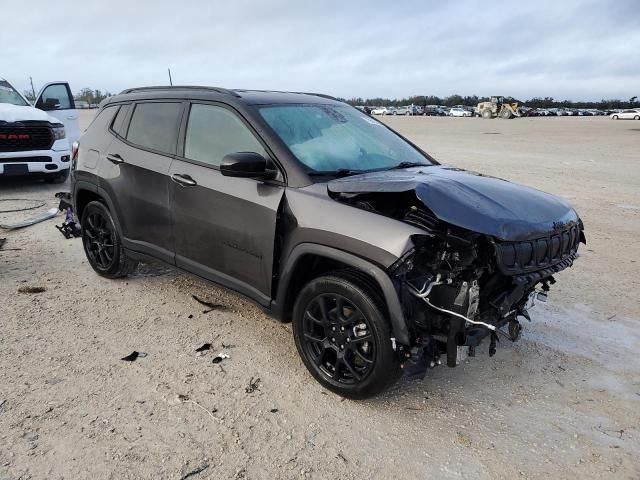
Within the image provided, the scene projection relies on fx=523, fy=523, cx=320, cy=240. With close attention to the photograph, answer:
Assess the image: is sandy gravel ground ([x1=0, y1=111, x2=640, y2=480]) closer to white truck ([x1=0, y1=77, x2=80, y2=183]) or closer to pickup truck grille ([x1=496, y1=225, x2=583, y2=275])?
pickup truck grille ([x1=496, y1=225, x2=583, y2=275])

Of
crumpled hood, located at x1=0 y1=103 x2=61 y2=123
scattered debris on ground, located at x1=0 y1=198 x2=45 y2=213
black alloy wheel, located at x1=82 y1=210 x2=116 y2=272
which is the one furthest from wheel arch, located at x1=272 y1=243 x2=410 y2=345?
crumpled hood, located at x1=0 y1=103 x2=61 y2=123

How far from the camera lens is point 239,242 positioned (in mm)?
3613

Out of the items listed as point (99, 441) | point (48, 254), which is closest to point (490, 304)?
point (99, 441)

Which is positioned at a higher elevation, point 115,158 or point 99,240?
point 115,158

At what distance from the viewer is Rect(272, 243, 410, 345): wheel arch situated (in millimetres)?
2830

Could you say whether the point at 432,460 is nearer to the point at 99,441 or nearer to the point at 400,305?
the point at 400,305

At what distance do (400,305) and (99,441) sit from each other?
5.78 ft

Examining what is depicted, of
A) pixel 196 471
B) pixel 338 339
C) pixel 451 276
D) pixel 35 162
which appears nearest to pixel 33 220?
pixel 35 162

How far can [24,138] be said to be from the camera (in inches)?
367

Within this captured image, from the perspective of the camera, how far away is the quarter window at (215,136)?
3695 millimetres

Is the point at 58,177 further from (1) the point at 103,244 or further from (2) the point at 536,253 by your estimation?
(2) the point at 536,253

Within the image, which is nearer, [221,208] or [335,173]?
[335,173]

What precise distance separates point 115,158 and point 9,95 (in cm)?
745

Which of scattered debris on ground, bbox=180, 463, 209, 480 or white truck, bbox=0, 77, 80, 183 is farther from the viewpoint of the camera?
white truck, bbox=0, 77, 80, 183
